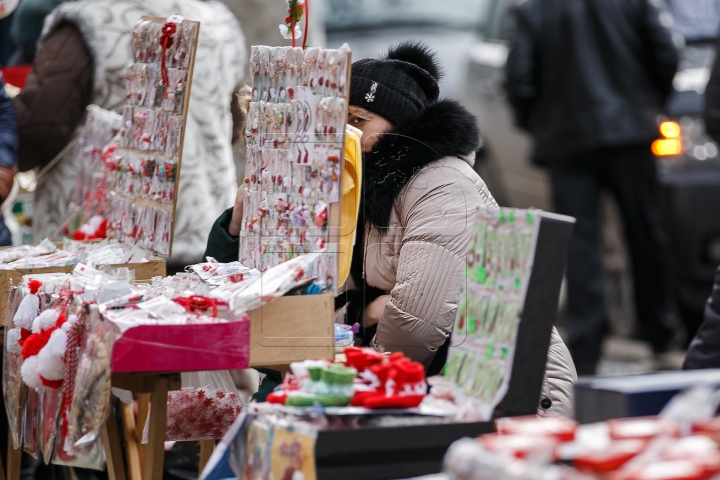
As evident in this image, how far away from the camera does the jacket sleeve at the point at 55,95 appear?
4.45 meters

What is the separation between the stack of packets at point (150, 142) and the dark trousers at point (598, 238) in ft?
9.62

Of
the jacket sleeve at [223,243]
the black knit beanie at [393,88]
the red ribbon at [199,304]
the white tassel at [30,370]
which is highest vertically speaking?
the black knit beanie at [393,88]

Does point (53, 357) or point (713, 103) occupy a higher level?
point (713, 103)

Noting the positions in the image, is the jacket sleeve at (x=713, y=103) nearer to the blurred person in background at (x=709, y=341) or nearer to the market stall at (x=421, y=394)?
the blurred person in background at (x=709, y=341)

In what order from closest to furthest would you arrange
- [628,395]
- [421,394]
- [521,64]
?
[628,395]
[421,394]
[521,64]

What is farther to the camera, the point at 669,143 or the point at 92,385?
the point at 669,143

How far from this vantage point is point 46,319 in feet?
9.02

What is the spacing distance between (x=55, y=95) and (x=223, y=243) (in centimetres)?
145

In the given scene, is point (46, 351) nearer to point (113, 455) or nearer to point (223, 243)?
point (113, 455)

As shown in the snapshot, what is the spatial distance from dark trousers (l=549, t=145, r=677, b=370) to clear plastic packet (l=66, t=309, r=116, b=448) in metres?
3.74

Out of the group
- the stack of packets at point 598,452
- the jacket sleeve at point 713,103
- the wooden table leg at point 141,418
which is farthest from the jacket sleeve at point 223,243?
the jacket sleeve at point 713,103

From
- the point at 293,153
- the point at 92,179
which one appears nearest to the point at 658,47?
the point at 92,179

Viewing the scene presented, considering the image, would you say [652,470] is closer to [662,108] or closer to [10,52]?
[662,108]

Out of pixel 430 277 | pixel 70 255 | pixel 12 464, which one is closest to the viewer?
pixel 430 277
